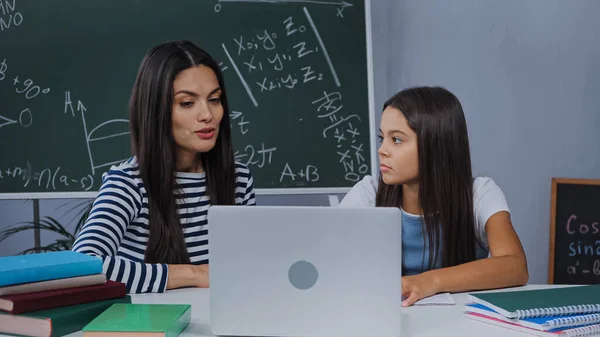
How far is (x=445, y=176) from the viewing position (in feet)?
6.01

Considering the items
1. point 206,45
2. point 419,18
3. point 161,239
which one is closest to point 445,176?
point 161,239

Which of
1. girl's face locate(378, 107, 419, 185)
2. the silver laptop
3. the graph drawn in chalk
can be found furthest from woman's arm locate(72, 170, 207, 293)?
the graph drawn in chalk

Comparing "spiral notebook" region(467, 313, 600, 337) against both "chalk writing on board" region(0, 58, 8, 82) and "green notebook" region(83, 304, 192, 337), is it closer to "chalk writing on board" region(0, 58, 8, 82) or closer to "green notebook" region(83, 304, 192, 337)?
"green notebook" region(83, 304, 192, 337)

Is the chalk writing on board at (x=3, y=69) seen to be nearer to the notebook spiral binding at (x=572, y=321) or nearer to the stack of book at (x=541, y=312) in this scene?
the stack of book at (x=541, y=312)

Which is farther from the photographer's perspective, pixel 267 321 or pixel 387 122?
pixel 387 122

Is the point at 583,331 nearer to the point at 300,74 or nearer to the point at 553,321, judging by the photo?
the point at 553,321

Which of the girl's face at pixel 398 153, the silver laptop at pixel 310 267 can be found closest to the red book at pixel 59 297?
the silver laptop at pixel 310 267

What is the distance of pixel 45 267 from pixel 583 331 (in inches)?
37.3

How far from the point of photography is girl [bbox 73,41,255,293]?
178cm

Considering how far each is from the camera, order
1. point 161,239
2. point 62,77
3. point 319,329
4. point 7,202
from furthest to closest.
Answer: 1. point 7,202
2. point 62,77
3. point 161,239
4. point 319,329

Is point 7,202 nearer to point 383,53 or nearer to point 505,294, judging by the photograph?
point 383,53

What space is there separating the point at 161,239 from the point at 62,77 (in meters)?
1.24

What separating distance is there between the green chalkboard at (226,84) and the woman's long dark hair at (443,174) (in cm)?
98

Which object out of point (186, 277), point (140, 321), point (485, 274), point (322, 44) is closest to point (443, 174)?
point (485, 274)
